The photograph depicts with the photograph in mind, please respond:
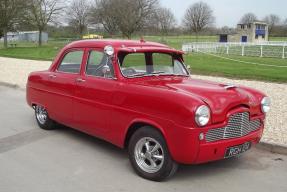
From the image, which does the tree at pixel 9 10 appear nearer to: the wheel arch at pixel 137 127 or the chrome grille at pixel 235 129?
the wheel arch at pixel 137 127

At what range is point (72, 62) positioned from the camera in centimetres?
717

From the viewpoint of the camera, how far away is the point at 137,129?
18.4 ft

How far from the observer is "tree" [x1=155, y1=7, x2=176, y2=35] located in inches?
2761

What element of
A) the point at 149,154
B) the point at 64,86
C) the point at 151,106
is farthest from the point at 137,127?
the point at 64,86

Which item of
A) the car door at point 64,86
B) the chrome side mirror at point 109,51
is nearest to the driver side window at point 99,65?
the chrome side mirror at point 109,51

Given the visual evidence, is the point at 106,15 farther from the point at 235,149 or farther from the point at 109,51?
the point at 235,149

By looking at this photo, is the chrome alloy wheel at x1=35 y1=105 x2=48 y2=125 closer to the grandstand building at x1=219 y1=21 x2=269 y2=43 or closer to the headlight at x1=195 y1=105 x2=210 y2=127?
the headlight at x1=195 y1=105 x2=210 y2=127

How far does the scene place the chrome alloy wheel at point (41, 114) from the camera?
26.2ft

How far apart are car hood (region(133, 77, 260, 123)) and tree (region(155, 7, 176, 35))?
6255 cm

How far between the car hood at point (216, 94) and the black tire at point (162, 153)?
60 centimetres

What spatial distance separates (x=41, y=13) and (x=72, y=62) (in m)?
43.1

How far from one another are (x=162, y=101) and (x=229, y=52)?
28406 millimetres

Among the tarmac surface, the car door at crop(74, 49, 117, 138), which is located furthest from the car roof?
the tarmac surface

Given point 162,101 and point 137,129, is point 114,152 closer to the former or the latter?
point 137,129
